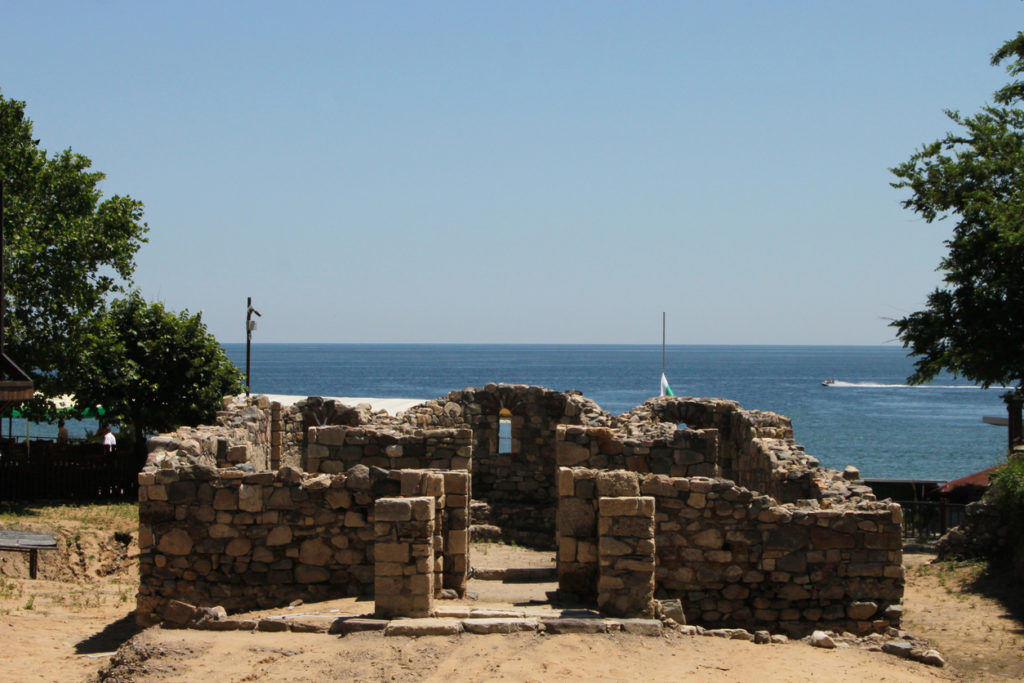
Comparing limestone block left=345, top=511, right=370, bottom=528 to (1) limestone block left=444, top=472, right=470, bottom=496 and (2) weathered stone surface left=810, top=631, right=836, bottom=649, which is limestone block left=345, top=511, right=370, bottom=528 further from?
(2) weathered stone surface left=810, top=631, right=836, bottom=649

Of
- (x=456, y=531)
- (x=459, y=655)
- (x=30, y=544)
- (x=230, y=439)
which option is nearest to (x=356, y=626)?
(x=459, y=655)

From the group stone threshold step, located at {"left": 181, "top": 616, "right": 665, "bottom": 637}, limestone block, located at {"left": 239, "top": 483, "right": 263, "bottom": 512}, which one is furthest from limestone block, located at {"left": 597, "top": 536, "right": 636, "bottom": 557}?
limestone block, located at {"left": 239, "top": 483, "right": 263, "bottom": 512}

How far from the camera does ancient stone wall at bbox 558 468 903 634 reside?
11312mm

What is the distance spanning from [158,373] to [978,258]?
20.7 meters

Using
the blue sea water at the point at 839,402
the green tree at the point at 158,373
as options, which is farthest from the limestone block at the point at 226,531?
the blue sea water at the point at 839,402

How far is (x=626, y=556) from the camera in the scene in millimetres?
10719

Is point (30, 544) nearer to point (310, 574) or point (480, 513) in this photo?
point (480, 513)

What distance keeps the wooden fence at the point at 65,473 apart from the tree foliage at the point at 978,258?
19.3 meters

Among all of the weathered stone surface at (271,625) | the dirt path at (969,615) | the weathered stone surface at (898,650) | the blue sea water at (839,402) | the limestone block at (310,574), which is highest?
the limestone block at (310,574)

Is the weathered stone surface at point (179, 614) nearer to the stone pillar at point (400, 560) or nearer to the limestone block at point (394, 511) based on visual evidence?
the stone pillar at point (400, 560)

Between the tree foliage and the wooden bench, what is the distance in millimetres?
19018

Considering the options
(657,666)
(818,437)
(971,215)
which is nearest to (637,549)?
(657,666)

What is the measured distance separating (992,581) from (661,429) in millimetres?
5561

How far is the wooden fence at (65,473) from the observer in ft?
82.3
